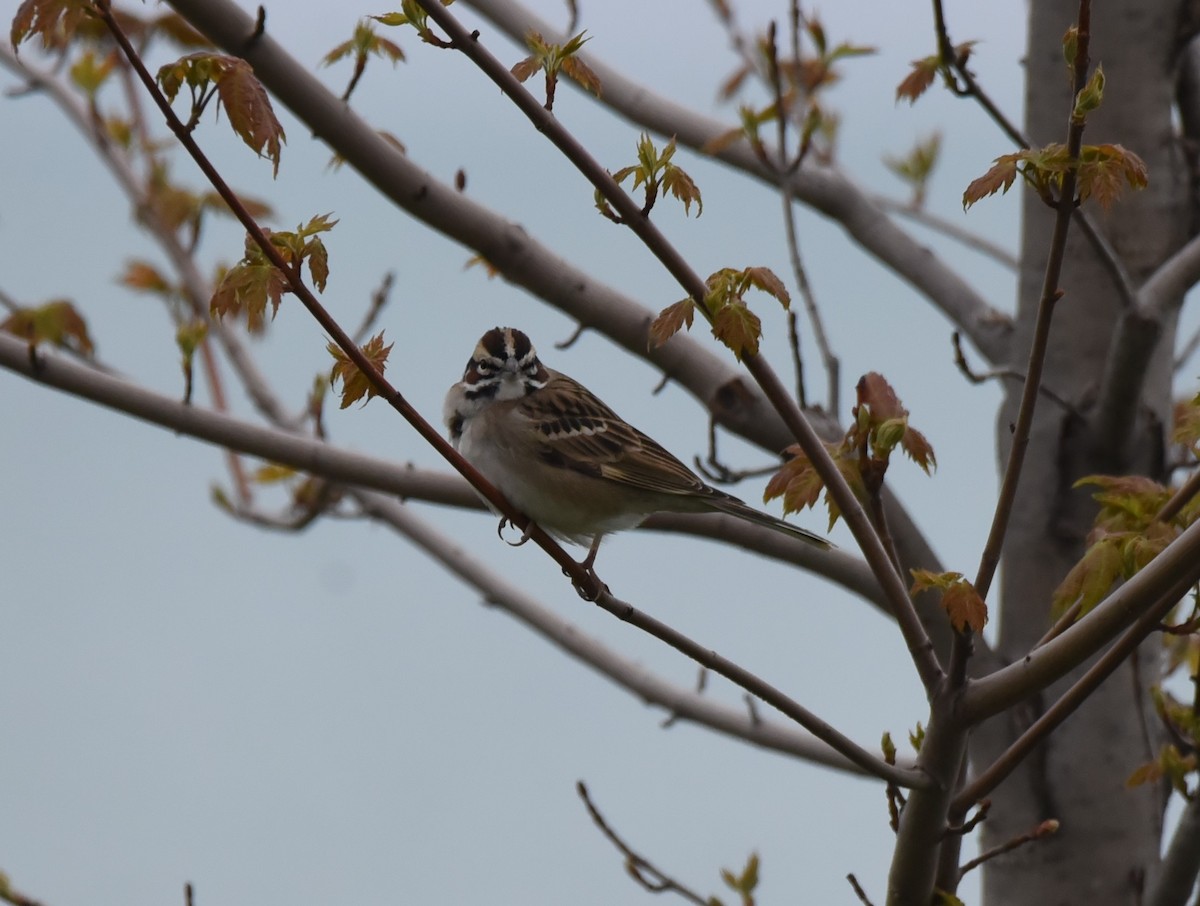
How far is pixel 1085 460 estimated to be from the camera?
4.53 m

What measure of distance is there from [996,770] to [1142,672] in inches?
71.4

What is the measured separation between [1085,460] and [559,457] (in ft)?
5.36

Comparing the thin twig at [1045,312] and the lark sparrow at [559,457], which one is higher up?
the lark sparrow at [559,457]

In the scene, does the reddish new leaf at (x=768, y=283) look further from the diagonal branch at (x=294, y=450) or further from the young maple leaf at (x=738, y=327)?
the diagonal branch at (x=294, y=450)

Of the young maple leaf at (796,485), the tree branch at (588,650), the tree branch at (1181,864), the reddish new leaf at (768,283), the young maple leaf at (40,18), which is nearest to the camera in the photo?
the reddish new leaf at (768,283)

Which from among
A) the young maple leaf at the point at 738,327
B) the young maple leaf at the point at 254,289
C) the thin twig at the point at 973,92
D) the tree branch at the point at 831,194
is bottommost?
the young maple leaf at the point at 254,289

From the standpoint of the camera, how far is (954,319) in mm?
5133

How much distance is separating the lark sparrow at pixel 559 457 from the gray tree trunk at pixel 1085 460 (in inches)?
35.5

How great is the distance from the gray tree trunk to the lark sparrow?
0.90 m

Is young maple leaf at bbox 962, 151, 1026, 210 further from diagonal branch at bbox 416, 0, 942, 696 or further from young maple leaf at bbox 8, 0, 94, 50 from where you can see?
young maple leaf at bbox 8, 0, 94, 50

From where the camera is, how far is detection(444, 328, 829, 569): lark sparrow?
14.1 ft

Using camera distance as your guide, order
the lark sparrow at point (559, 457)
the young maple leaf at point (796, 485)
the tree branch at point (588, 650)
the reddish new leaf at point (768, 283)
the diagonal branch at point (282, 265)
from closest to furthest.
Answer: the diagonal branch at point (282, 265) < the reddish new leaf at point (768, 283) < the young maple leaf at point (796, 485) < the lark sparrow at point (559, 457) < the tree branch at point (588, 650)

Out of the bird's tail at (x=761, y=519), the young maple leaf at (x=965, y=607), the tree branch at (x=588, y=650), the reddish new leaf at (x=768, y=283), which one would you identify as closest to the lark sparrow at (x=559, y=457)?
the bird's tail at (x=761, y=519)

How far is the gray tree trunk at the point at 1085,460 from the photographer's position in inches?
172
